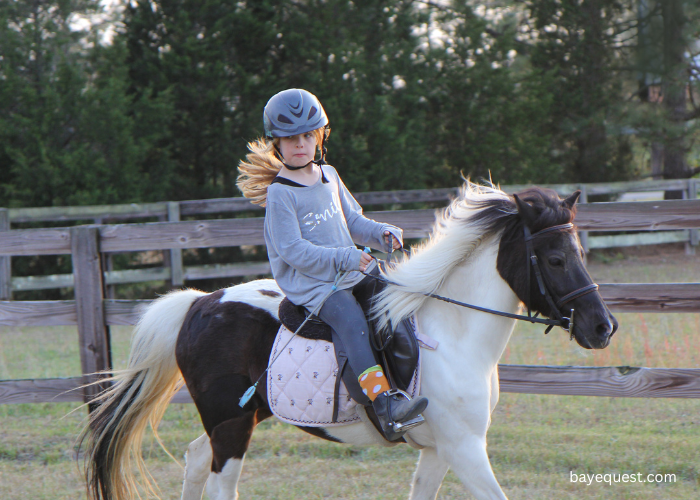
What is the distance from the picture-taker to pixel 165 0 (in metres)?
10.7

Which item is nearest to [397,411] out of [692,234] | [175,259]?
[175,259]

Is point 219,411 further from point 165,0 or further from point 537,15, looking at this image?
point 537,15

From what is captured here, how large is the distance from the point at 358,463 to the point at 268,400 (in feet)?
5.46

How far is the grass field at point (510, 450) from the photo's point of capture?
389 centimetres

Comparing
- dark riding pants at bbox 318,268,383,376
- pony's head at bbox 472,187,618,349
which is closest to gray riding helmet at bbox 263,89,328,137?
dark riding pants at bbox 318,268,383,376

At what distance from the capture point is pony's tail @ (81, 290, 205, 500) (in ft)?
10.9

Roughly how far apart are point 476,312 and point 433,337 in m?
0.22

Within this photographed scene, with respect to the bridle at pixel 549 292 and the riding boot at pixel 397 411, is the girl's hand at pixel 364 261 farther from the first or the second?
the bridle at pixel 549 292

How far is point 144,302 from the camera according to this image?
464 centimetres

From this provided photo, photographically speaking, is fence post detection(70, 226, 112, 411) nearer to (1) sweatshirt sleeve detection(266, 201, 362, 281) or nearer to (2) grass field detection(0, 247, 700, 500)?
(2) grass field detection(0, 247, 700, 500)

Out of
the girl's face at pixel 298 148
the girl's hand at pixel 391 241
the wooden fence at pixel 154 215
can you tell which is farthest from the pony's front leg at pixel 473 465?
the wooden fence at pixel 154 215

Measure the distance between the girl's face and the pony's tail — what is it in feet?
3.34

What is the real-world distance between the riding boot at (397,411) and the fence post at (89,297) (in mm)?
2852

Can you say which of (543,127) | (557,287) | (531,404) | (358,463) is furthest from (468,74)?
(557,287)
